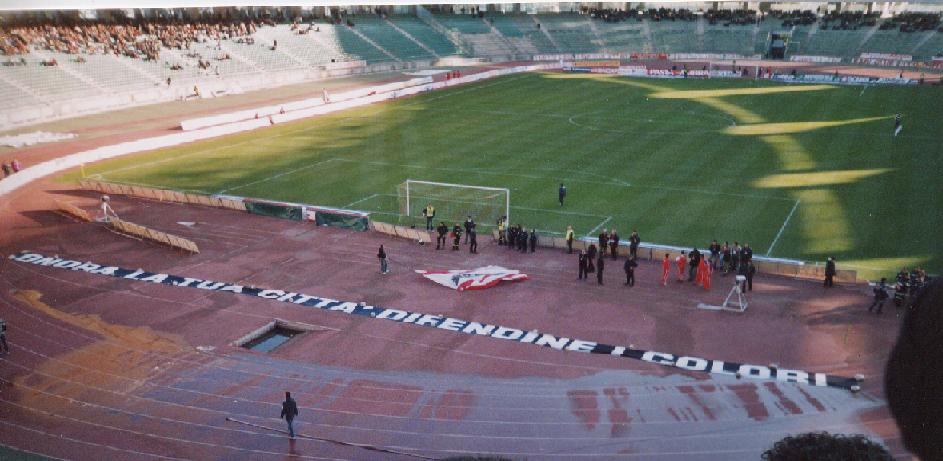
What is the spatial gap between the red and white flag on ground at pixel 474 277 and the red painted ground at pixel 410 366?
345mm

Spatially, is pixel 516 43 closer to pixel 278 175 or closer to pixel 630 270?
pixel 278 175

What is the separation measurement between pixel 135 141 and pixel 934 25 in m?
94.6

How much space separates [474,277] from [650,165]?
19.6 m

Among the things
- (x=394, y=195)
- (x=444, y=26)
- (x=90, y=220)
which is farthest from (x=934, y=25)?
(x=90, y=220)

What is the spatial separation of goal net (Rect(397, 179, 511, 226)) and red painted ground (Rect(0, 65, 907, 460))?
14.9 ft

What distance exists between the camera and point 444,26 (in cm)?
10781

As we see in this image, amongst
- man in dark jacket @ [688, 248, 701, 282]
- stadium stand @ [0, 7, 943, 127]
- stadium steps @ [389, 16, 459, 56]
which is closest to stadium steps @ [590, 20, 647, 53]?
stadium stand @ [0, 7, 943, 127]

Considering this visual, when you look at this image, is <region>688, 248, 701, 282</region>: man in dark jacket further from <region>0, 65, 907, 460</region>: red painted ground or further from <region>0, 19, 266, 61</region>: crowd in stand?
<region>0, 19, 266, 61</region>: crowd in stand

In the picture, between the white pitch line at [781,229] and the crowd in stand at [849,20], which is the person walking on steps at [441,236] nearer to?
the white pitch line at [781,229]

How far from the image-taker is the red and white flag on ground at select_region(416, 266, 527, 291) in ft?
Answer: 80.0

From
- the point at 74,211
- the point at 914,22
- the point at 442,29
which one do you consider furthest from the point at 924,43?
the point at 74,211

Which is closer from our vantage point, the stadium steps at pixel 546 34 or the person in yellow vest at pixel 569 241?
the person in yellow vest at pixel 569 241

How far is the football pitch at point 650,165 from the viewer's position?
99.7ft

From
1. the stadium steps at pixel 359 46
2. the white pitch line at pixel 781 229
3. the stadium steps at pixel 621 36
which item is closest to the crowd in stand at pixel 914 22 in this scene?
the stadium steps at pixel 621 36
